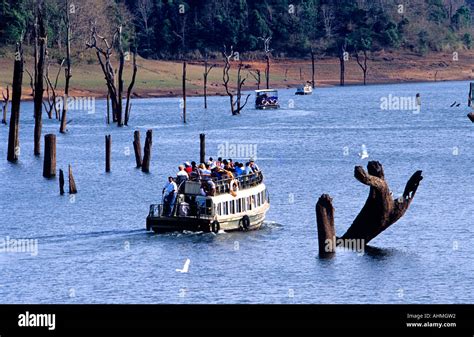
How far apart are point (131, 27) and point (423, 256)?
159612 mm

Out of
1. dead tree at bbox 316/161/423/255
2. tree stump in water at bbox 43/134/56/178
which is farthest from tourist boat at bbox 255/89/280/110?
dead tree at bbox 316/161/423/255

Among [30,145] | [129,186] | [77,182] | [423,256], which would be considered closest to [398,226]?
[423,256]

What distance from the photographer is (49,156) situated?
66.3 m

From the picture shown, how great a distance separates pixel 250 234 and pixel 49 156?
25.4 m

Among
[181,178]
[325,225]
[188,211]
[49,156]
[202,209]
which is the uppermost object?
[181,178]

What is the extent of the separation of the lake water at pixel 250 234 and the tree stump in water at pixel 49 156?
42.9 inches

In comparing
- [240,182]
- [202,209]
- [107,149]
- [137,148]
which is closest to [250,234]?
[240,182]

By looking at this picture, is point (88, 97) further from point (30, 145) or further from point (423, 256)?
point (423, 256)

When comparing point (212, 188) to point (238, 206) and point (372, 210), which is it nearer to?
point (238, 206)

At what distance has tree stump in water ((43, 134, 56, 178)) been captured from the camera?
6378cm

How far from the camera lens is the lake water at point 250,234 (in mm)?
33000

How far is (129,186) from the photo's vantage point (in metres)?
63.5

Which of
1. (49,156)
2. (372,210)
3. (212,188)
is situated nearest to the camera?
(372,210)

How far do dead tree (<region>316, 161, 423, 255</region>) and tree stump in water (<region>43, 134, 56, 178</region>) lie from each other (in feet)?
90.5
